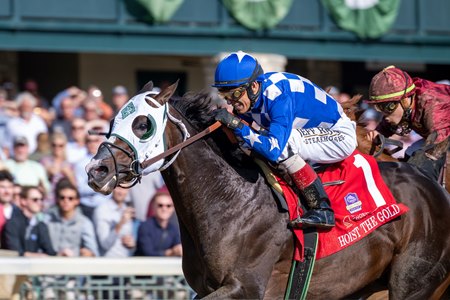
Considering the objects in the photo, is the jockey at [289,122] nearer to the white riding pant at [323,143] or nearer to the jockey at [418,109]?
the white riding pant at [323,143]

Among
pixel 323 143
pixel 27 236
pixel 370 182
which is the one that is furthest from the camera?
pixel 27 236

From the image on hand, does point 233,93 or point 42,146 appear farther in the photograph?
point 42,146

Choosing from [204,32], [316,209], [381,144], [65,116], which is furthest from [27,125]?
[316,209]

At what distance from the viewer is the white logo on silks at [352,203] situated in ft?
17.8

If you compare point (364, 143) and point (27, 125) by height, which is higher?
point (364, 143)

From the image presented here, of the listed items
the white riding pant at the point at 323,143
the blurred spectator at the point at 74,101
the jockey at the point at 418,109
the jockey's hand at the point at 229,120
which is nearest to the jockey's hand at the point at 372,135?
Result: the jockey at the point at 418,109

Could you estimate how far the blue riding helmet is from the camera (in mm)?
5152

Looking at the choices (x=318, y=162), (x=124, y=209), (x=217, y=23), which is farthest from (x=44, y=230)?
(x=217, y=23)

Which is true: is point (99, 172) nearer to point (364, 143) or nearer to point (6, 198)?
point (364, 143)

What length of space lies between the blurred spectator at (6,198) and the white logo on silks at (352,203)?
323 cm

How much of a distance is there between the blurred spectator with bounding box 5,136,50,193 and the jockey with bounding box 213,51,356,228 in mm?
3394

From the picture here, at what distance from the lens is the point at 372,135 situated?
6.22 metres

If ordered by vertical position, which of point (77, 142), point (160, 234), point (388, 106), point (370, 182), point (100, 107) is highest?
point (388, 106)

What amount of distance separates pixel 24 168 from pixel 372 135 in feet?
11.4
